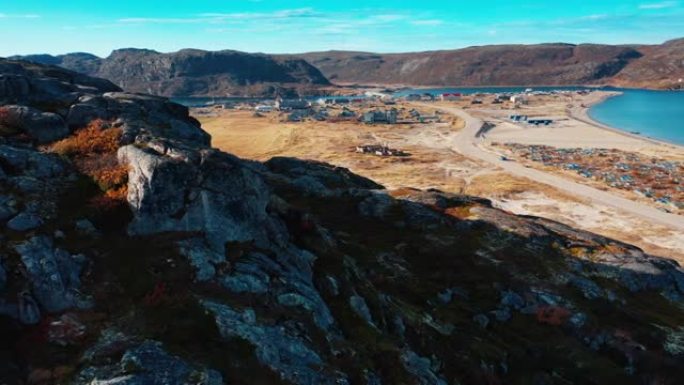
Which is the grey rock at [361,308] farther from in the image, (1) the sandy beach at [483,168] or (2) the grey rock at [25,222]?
(1) the sandy beach at [483,168]

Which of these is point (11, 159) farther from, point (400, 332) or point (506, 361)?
point (506, 361)

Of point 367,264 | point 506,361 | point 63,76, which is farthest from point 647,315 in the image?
point 63,76

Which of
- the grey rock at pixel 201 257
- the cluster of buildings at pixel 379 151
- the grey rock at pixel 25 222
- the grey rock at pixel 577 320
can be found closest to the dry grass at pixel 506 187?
the cluster of buildings at pixel 379 151

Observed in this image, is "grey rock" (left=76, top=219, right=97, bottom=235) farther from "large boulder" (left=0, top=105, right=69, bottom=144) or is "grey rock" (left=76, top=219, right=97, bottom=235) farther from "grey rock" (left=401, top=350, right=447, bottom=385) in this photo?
"grey rock" (left=401, top=350, right=447, bottom=385)

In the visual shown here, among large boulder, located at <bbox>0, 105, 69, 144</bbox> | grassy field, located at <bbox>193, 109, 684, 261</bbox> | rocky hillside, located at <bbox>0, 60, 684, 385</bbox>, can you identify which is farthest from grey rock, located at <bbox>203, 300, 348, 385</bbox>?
grassy field, located at <bbox>193, 109, 684, 261</bbox>

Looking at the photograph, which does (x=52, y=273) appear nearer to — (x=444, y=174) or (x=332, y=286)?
(x=332, y=286)
